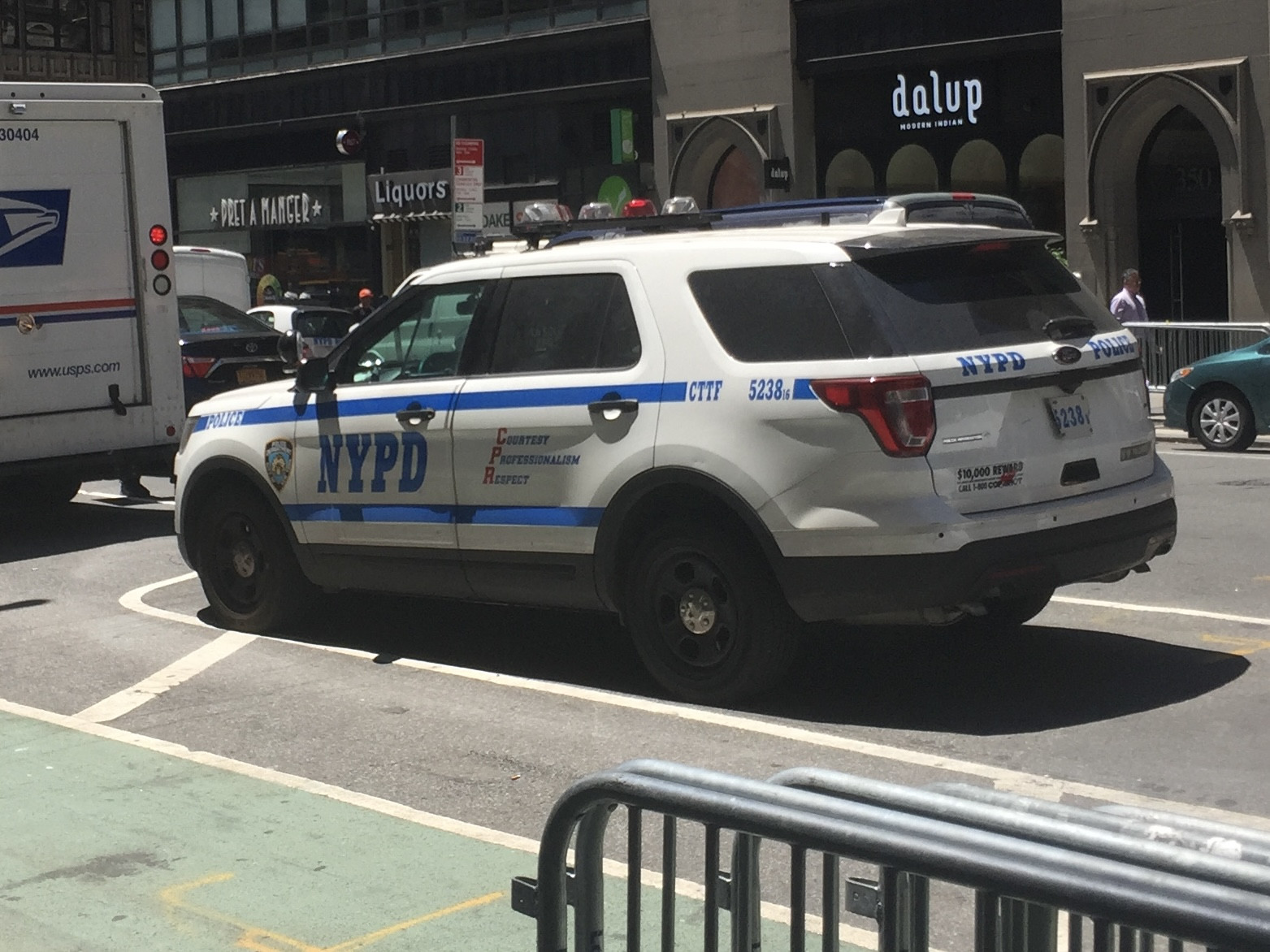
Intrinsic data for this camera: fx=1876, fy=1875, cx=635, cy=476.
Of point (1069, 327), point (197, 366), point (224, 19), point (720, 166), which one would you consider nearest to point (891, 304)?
point (1069, 327)

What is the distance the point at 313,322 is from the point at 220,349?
7.99 m

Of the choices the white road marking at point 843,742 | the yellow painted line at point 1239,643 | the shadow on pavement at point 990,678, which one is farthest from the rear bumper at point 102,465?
the yellow painted line at point 1239,643

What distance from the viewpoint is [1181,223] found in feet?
86.2

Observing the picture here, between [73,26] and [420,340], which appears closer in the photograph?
[420,340]

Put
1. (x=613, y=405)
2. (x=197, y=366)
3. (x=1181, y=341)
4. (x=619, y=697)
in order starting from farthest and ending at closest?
(x=1181, y=341) → (x=197, y=366) → (x=619, y=697) → (x=613, y=405)

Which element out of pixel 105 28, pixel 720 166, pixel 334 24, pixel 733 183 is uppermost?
pixel 105 28

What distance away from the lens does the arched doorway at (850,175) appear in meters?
29.6

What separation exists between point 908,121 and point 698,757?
915 inches

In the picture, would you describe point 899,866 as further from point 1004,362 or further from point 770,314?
point 770,314

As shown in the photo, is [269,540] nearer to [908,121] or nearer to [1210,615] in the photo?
[1210,615]

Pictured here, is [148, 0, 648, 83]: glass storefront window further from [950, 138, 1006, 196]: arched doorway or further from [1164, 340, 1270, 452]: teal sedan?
[1164, 340, 1270, 452]: teal sedan

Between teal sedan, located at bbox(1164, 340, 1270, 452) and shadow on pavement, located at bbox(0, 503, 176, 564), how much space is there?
9.96 meters

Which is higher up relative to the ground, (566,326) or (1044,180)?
(1044,180)

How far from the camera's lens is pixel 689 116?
102 feet
